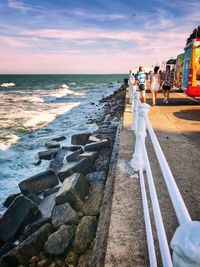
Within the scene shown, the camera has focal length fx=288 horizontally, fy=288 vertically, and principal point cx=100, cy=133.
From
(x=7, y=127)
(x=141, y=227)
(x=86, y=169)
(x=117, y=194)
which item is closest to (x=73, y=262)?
(x=117, y=194)

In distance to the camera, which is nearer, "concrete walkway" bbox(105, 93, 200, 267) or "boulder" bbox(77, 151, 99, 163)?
"concrete walkway" bbox(105, 93, 200, 267)

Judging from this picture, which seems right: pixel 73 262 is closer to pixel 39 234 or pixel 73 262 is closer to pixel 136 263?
pixel 39 234

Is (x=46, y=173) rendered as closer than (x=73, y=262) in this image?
No

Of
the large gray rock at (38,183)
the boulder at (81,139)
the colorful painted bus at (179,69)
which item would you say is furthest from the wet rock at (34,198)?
the colorful painted bus at (179,69)

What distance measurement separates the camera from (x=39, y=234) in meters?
4.71

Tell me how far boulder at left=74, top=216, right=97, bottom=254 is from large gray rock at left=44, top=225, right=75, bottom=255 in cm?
13

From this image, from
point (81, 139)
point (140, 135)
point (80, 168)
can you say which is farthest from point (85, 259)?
point (81, 139)

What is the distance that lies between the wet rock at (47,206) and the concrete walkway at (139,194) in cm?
178

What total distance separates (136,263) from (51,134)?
42.7 feet

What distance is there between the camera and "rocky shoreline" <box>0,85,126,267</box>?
14.1ft

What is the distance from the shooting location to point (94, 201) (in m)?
5.35

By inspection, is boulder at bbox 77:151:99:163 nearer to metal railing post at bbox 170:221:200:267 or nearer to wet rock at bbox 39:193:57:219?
wet rock at bbox 39:193:57:219

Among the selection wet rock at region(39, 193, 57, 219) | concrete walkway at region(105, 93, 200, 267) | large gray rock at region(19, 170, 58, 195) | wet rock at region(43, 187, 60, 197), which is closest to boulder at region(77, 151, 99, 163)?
large gray rock at region(19, 170, 58, 195)

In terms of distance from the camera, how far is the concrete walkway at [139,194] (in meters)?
2.88
